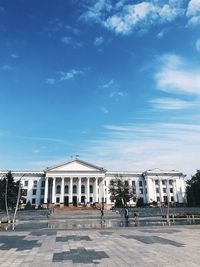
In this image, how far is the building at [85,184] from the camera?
3804 inches

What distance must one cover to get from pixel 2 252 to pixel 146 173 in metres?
99.4

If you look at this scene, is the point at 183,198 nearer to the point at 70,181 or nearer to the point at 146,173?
the point at 146,173

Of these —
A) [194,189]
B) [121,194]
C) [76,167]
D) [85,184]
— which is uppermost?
[76,167]

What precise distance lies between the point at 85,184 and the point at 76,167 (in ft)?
22.0

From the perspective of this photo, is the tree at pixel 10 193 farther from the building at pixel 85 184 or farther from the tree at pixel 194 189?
the tree at pixel 194 189

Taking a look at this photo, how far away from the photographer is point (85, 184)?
9944 cm

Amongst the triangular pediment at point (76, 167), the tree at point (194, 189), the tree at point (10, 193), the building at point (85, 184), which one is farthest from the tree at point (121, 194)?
the tree at point (10, 193)

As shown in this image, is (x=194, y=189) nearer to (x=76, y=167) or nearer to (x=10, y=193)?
(x=76, y=167)

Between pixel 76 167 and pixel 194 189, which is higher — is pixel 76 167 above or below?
above

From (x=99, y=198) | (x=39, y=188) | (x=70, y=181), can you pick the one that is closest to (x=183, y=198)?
(x=99, y=198)

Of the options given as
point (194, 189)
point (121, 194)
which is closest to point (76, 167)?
point (121, 194)

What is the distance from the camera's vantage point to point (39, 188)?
102312 millimetres

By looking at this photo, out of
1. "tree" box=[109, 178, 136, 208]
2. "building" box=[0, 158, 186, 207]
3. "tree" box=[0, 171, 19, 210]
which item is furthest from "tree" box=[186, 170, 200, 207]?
"tree" box=[0, 171, 19, 210]

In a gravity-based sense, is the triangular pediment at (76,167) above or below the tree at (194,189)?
above
